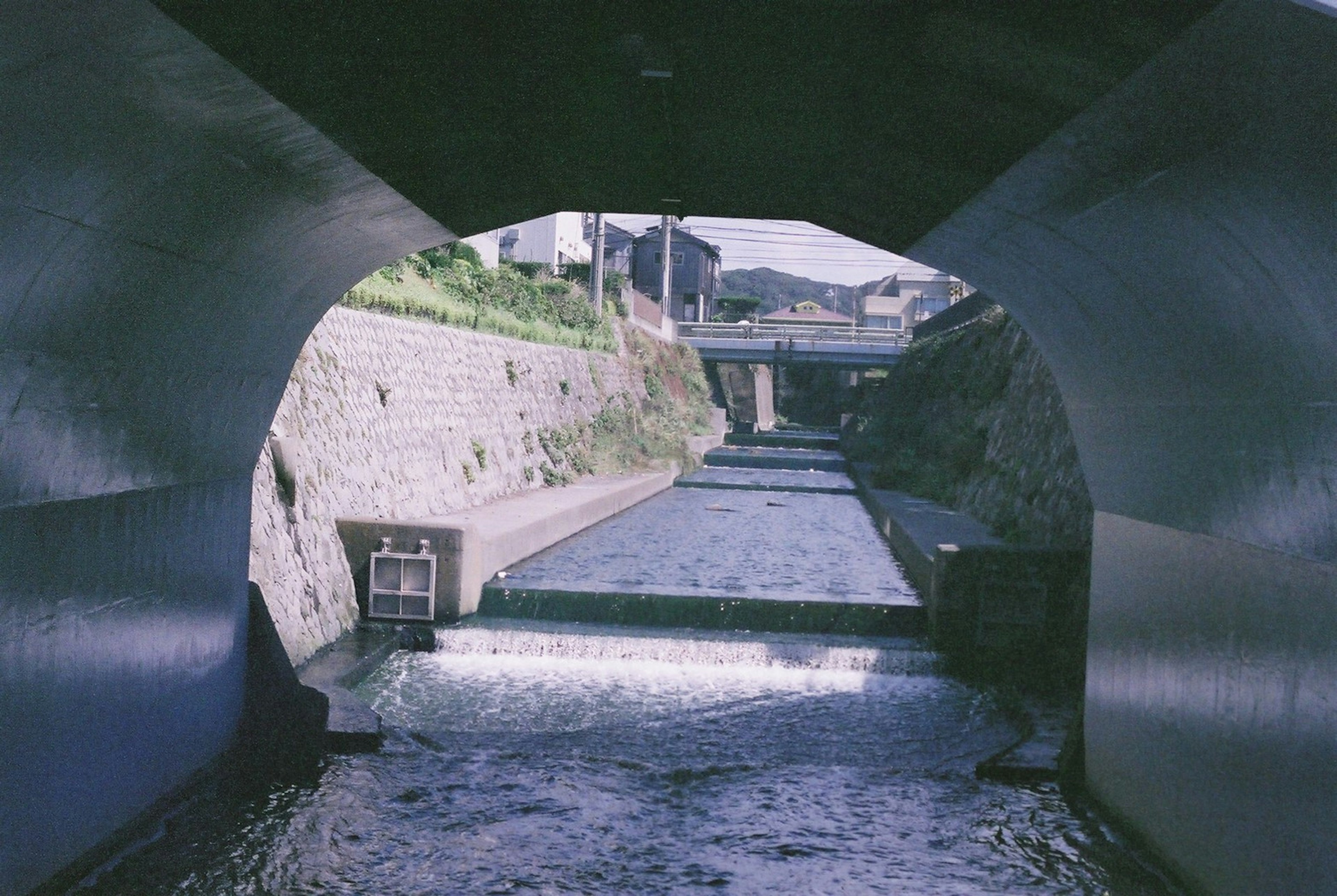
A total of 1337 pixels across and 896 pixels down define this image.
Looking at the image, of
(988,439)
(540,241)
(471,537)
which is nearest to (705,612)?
(471,537)

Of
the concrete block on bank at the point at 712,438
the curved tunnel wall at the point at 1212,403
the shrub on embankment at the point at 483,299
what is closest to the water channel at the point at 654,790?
the curved tunnel wall at the point at 1212,403

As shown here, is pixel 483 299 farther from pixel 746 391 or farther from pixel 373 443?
pixel 746 391

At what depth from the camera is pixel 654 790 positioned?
30.0 feet

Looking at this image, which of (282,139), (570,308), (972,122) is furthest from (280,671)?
(570,308)

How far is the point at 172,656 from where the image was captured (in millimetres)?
7582

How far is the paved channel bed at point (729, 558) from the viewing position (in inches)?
640

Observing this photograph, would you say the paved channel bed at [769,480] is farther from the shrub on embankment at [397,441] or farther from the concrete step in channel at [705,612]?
the concrete step in channel at [705,612]

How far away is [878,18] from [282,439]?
9.92 metres

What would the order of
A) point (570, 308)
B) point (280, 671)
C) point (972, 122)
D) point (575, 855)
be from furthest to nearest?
point (570, 308) → point (280, 671) → point (575, 855) → point (972, 122)

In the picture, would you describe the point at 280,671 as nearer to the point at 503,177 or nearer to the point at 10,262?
the point at 503,177

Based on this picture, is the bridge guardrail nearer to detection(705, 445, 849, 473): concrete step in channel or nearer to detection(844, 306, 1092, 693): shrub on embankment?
detection(705, 445, 849, 473): concrete step in channel

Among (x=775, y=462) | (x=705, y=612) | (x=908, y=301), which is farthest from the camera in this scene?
(x=908, y=301)

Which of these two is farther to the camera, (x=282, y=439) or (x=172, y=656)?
(x=282, y=439)

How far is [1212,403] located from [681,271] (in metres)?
85.6
